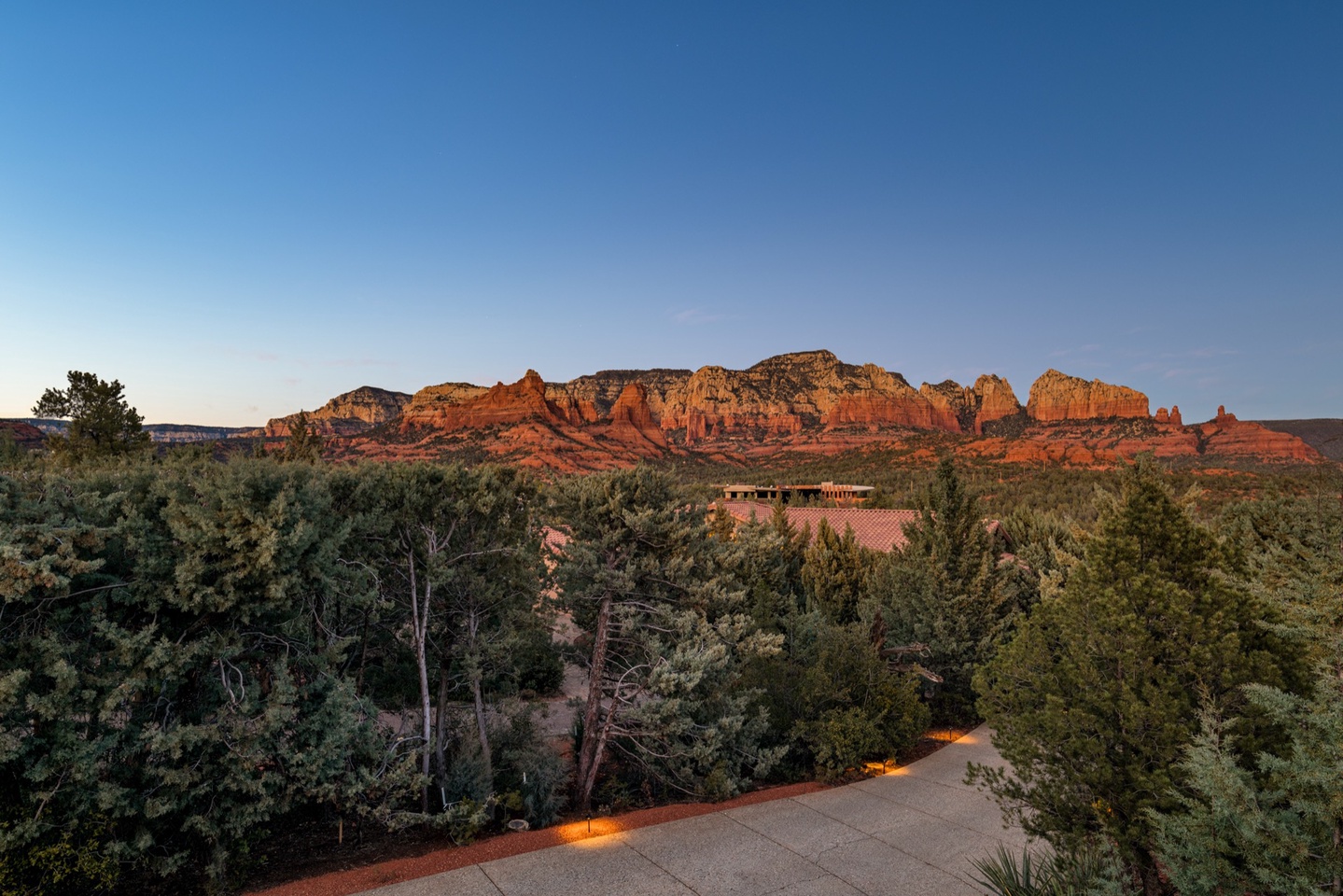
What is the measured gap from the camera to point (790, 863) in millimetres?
6707

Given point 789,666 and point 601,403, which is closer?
point 789,666

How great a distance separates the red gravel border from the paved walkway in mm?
175

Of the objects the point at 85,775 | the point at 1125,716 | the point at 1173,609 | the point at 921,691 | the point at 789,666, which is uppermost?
the point at 1173,609

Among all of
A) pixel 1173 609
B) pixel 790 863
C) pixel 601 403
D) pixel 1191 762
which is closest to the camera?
pixel 1191 762

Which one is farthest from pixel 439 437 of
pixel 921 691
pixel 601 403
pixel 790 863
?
pixel 790 863

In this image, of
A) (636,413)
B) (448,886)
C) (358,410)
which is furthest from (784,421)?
(448,886)

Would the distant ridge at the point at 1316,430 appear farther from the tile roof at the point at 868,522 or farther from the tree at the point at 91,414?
the tree at the point at 91,414

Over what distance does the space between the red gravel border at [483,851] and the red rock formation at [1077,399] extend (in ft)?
414

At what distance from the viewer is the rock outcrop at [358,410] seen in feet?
399

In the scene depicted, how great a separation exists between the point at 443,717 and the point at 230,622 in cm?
306

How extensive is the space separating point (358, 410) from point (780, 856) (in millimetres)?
134542

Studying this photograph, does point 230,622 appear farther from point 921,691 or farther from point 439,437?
point 439,437

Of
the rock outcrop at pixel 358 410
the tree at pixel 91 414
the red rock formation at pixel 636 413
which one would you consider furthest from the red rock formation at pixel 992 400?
the tree at pixel 91 414

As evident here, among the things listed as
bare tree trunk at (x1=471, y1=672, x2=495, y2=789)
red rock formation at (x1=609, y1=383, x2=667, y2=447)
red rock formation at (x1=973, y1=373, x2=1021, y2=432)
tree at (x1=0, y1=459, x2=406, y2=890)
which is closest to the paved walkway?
bare tree trunk at (x1=471, y1=672, x2=495, y2=789)
